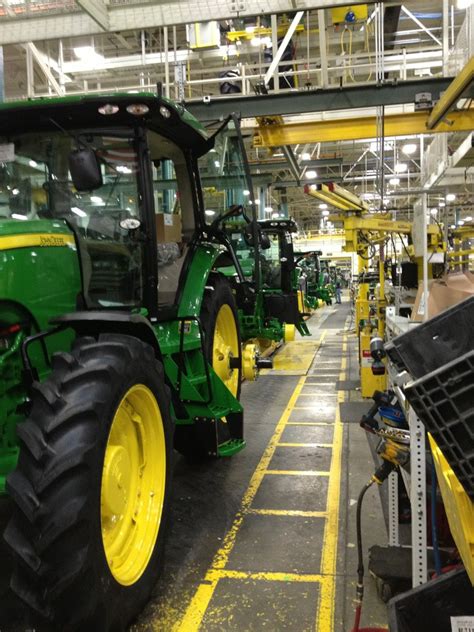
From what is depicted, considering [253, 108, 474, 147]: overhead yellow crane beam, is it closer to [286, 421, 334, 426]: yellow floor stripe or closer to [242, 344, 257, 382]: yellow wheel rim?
[242, 344, 257, 382]: yellow wheel rim

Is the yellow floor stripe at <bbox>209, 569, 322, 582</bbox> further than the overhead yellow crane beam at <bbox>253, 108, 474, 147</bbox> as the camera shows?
No

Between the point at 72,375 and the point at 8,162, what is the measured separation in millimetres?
1659

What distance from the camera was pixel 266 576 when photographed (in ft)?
9.71

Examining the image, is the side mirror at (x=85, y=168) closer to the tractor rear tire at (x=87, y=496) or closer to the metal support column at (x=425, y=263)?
the tractor rear tire at (x=87, y=496)


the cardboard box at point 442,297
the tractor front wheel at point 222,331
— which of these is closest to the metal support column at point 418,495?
the cardboard box at point 442,297

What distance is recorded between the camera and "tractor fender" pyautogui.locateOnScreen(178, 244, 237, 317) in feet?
12.9

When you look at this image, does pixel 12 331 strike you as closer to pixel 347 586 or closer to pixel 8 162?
pixel 8 162

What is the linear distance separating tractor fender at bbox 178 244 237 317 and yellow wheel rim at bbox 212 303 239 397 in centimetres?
50

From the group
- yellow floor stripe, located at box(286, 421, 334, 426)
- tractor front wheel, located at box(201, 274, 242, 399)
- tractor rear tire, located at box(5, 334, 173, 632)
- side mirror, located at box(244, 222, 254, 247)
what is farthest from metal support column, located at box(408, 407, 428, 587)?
yellow floor stripe, located at box(286, 421, 334, 426)

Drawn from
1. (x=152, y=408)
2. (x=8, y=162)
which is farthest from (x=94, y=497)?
(x=8, y=162)

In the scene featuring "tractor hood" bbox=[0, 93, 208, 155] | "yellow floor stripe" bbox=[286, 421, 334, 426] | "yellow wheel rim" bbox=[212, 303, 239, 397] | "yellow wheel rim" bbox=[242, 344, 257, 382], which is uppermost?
"tractor hood" bbox=[0, 93, 208, 155]

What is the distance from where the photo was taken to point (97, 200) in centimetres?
325

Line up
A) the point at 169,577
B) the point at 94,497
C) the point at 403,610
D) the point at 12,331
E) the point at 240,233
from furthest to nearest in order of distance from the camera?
the point at 240,233
the point at 169,577
the point at 12,331
the point at 94,497
the point at 403,610

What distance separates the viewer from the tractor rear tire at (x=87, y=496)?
6.39 ft
